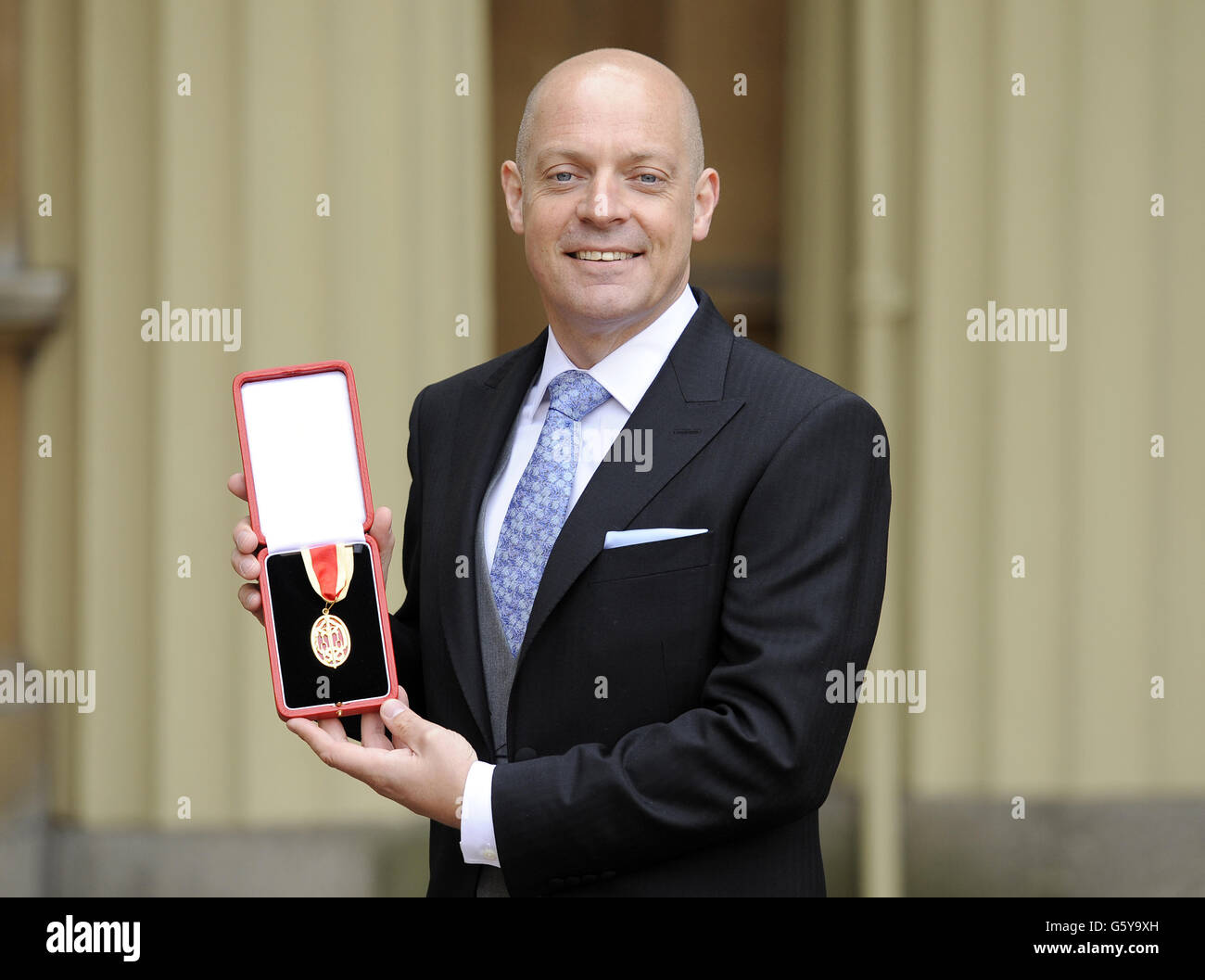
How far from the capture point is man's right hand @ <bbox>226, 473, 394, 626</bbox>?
64.9 inches

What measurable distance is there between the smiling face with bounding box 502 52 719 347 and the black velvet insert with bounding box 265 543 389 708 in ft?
1.56

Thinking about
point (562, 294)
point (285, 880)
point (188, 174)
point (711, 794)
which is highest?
point (188, 174)

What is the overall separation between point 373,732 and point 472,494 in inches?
13.1

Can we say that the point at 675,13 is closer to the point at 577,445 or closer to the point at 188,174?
the point at 188,174

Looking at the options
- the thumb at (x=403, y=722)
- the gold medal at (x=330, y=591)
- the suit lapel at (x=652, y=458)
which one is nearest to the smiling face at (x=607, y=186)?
the suit lapel at (x=652, y=458)

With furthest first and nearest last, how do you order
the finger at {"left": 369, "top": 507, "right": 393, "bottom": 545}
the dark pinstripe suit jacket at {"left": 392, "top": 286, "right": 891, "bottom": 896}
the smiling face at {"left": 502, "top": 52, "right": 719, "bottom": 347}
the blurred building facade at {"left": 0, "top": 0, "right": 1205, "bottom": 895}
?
the blurred building facade at {"left": 0, "top": 0, "right": 1205, "bottom": 895}, the finger at {"left": 369, "top": 507, "right": 393, "bottom": 545}, the smiling face at {"left": 502, "top": 52, "right": 719, "bottom": 347}, the dark pinstripe suit jacket at {"left": 392, "top": 286, "right": 891, "bottom": 896}

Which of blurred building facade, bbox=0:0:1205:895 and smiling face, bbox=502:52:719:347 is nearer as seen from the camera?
smiling face, bbox=502:52:719:347

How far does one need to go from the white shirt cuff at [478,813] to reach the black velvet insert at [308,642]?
0.20 m

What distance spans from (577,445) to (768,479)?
278mm

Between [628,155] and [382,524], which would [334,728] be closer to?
[382,524]

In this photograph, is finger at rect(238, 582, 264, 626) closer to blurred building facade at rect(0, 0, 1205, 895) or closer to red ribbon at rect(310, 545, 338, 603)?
red ribbon at rect(310, 545, 338, 603)

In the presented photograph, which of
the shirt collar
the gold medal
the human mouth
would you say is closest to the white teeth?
the human mouth

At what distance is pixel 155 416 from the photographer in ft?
11.1

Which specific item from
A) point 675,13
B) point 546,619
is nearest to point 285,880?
point 546,619
